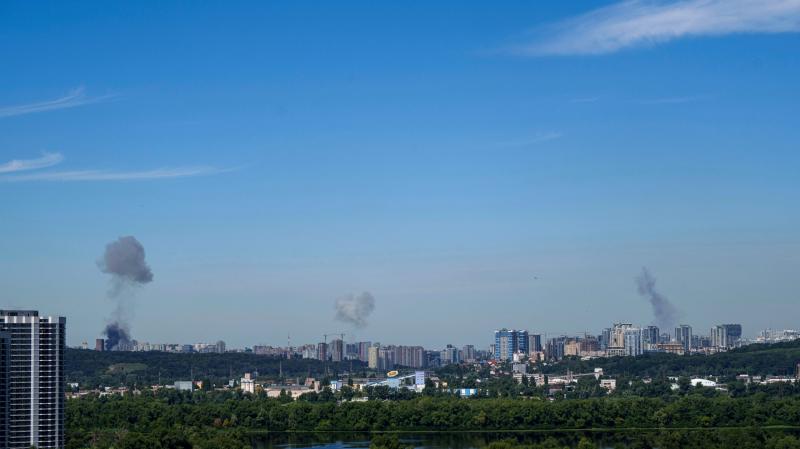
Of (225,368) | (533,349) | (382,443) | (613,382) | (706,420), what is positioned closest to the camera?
(382,443)

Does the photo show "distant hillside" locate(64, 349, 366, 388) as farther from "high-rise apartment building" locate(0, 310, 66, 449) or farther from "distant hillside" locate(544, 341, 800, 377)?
"high-rise apartment building" locate(0, 310, 66, 449)

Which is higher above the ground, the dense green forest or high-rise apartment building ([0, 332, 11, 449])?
high-rise apartment building ([0, 332, 11, 449])

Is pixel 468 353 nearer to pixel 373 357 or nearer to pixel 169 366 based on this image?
pixel 373 357

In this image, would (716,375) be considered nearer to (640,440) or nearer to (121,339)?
(640,440)

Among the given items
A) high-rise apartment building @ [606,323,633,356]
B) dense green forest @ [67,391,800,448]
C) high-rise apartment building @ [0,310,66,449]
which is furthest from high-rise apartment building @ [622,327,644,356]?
high-rise apartment building @ [0,310,66,449]


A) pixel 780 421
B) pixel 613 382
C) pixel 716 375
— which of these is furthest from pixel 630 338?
pixel 780 421

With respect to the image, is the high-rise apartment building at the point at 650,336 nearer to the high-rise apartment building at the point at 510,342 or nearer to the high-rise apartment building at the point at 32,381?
the high-rise apartment building at the point at 510,342
